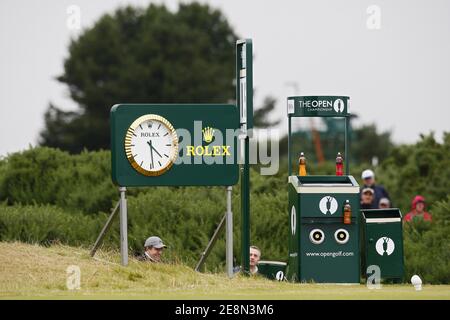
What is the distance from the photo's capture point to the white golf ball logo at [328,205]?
17.2 meters

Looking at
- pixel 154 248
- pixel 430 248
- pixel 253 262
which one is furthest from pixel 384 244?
pixel 430 248

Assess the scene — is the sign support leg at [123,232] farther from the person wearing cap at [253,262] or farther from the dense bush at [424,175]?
the dense bush at [424,175]

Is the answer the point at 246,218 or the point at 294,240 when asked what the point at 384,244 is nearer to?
the point at 294,240

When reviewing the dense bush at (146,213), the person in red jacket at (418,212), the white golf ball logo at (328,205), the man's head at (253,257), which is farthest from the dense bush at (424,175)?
the white golf ball logo at (328,205)

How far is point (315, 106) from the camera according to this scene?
17734 mm

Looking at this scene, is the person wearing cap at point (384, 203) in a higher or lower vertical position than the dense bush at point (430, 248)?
higher

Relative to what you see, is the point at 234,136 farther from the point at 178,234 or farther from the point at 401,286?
the point at 178,234

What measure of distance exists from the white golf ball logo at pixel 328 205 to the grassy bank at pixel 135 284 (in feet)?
3.15

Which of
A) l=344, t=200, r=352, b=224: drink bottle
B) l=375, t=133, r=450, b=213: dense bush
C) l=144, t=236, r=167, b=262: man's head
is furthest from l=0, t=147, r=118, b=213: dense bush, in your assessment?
l=344, t=200, r=352, b=224: drink bottle

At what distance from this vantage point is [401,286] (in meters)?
17.4
